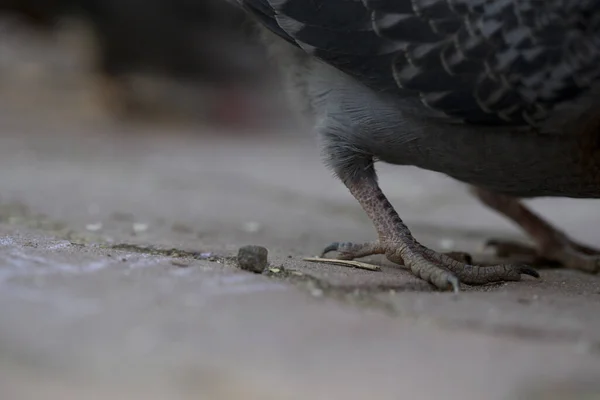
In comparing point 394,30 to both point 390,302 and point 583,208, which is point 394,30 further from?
point 583,208

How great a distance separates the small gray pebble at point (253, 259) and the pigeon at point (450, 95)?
0.67 meters

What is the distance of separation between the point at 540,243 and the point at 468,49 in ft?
6.13

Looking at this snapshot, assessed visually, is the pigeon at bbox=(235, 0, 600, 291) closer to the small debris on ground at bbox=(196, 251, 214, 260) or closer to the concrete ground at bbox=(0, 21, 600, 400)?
the concrete ground at bbox=(0, 21, 600, 400)

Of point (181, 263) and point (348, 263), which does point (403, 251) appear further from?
point (181, 263)

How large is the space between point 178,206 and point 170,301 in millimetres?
2916

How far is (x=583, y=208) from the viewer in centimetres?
643

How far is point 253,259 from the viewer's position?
2654 millimetres

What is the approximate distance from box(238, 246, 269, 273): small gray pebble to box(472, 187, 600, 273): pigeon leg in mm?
1875

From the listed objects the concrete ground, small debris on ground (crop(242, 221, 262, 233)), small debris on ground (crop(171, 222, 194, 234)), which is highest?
small debris on ground (crop(242, 221, 262, 233))

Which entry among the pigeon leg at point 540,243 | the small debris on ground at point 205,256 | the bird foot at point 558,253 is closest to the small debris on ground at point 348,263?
the small debris on ground at point 205,256

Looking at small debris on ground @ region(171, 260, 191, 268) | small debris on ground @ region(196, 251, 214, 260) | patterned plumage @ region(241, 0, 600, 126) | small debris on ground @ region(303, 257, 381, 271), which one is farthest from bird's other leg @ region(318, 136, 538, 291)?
small debris on ground @ region(171, 260, 191, 268)

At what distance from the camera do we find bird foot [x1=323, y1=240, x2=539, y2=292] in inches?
113

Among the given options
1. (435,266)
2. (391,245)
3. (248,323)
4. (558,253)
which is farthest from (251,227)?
(248,323)

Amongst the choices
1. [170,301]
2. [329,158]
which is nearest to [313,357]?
[170,301]
